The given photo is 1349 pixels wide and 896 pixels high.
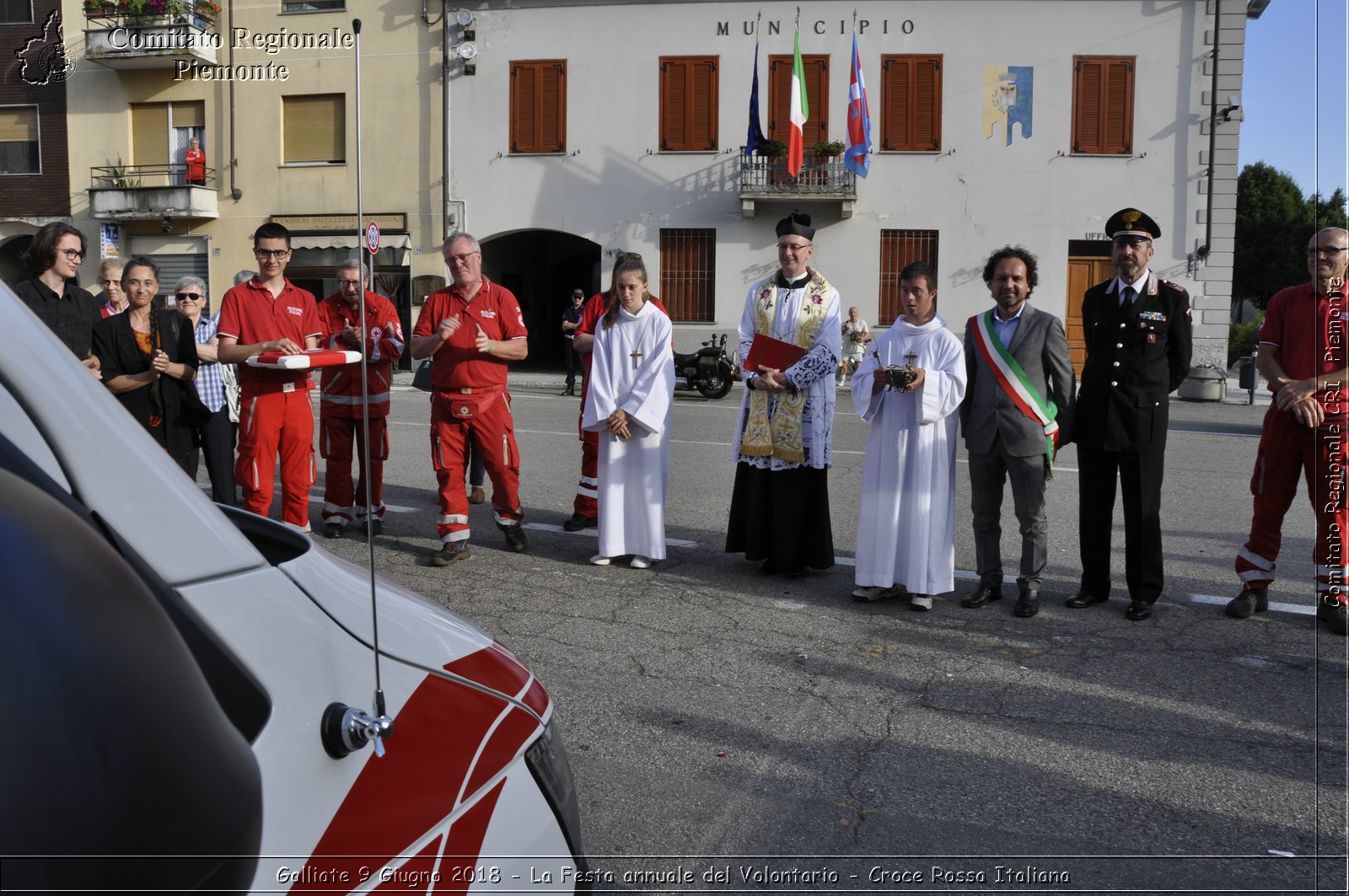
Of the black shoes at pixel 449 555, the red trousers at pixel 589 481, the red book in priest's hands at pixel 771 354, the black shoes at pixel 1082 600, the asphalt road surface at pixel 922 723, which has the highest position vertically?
the red book in priest's hands at pixel 771 354

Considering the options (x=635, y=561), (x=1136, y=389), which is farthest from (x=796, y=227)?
(x=635, y=561)

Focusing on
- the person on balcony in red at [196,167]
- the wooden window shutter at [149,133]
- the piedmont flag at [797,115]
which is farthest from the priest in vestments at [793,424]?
the wooden window shutter at [149,133]

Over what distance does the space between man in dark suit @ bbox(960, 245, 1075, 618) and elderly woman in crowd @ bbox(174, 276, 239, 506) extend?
14.9 ft

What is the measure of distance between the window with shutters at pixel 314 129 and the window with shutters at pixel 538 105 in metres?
4.25

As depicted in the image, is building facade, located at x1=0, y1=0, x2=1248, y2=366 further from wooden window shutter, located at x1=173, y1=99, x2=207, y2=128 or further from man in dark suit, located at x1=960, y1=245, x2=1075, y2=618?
man in dark suit, located at x1=960, y1=245, x2=1075, y2=618

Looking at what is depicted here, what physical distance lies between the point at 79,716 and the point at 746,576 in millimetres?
5875

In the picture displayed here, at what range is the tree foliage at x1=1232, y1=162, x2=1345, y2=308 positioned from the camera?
2.42m

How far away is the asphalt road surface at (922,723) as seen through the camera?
10.6 feet

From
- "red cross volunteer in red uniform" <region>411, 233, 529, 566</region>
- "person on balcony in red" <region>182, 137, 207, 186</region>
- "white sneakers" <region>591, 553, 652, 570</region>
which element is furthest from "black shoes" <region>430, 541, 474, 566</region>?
"person on balcony in red" <region>182, 137, 207, 186</region>

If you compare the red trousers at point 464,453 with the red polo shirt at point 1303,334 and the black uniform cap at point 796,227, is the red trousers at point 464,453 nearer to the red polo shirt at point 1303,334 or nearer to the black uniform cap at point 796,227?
the black uniform cap at point 796,227

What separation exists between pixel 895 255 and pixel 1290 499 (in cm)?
1977

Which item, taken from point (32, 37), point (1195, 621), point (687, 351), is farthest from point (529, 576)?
point (32, 37)

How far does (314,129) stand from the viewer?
2677cm

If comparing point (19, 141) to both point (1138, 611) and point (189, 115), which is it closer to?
point (189, 115)
